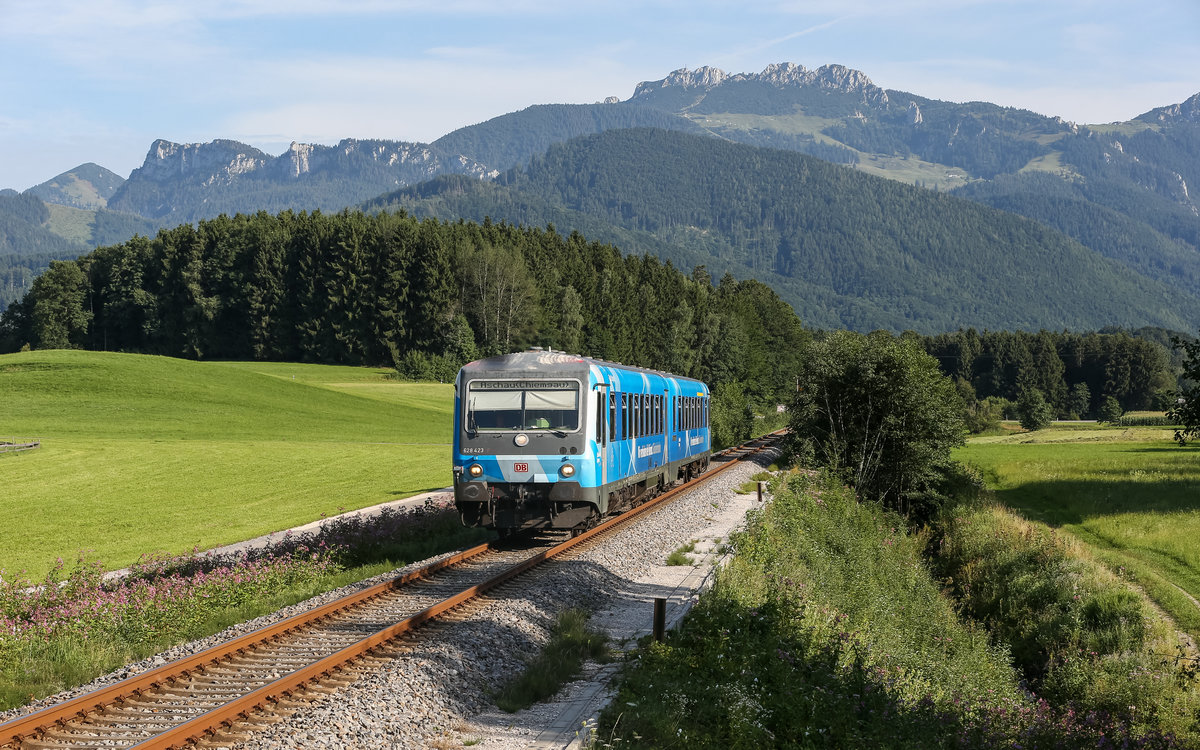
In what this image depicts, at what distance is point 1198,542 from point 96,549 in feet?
107

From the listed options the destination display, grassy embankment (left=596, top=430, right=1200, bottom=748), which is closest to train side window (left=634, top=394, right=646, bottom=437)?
grassy embankment (left=596, top=430, right=1200, bottom=748)

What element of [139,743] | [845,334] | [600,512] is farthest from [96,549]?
[845,334]

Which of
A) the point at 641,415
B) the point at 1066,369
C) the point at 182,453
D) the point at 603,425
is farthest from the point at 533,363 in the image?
the point at 1066,369

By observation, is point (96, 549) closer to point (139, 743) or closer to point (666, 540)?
point (666, 540)

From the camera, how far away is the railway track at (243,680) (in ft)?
27.9

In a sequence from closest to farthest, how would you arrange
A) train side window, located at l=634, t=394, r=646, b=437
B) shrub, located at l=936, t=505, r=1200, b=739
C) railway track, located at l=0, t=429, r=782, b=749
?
railway track, located at l=0, t=429, r=782, b=749
shrub, located at l=936, t=505, r=1200, b=739
train side window, located at l=634, t=394, r=646, b=437

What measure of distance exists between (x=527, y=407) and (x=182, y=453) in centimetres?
2993

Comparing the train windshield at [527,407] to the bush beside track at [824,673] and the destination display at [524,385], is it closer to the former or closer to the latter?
the destination display at [524,385]

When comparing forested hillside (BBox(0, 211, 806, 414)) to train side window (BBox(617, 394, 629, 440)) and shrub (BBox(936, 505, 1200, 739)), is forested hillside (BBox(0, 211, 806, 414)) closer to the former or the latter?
shrub (BBox(936, 505, 1200, 739))

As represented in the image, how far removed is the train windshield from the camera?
19844mm

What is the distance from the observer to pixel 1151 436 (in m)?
82.1

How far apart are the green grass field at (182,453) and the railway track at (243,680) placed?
→ 7136 millimetres

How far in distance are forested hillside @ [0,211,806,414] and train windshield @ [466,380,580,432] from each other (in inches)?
3291

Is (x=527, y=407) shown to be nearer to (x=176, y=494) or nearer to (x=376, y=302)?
(x=176, y=494)
